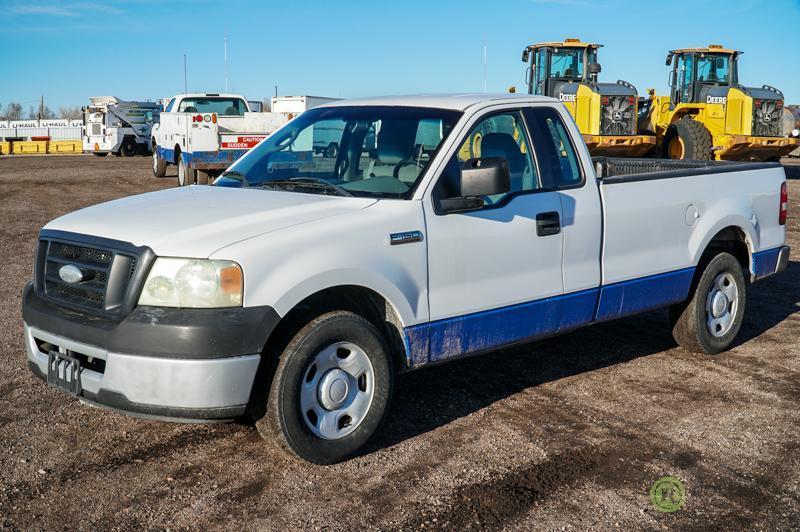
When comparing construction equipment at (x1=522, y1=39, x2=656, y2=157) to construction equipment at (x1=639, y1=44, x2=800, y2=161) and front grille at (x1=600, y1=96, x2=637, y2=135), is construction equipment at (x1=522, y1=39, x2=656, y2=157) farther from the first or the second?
construction equipment at (x1=639, y1=44, x2=800, y2=161)

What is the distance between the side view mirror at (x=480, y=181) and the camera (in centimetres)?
490

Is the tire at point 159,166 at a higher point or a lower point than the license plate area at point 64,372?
higher

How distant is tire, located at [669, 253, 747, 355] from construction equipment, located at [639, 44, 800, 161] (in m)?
14.7

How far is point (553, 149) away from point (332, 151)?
4.62ft

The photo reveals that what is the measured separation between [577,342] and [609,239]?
164 centimetres

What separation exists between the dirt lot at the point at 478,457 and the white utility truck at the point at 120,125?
30.5m

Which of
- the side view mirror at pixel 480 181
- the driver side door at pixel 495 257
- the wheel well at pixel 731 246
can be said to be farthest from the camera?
the wheel well at pixel 731 246

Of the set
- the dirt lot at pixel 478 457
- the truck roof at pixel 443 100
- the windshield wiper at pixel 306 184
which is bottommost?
the dirt lot at pixel 478 457

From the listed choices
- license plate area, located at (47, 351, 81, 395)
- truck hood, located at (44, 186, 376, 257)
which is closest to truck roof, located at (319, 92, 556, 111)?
truck hood, located at (44, 186, 376, 257)

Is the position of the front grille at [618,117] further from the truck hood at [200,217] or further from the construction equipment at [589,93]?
the truck hood at [200,217]

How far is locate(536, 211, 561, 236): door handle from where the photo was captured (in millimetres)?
5496

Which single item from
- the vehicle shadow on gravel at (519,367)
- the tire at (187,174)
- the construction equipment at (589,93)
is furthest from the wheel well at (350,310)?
the construction equipment at (589,93)

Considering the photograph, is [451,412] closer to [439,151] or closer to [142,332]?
[439,151]

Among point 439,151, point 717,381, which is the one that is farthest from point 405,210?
point 717,381
